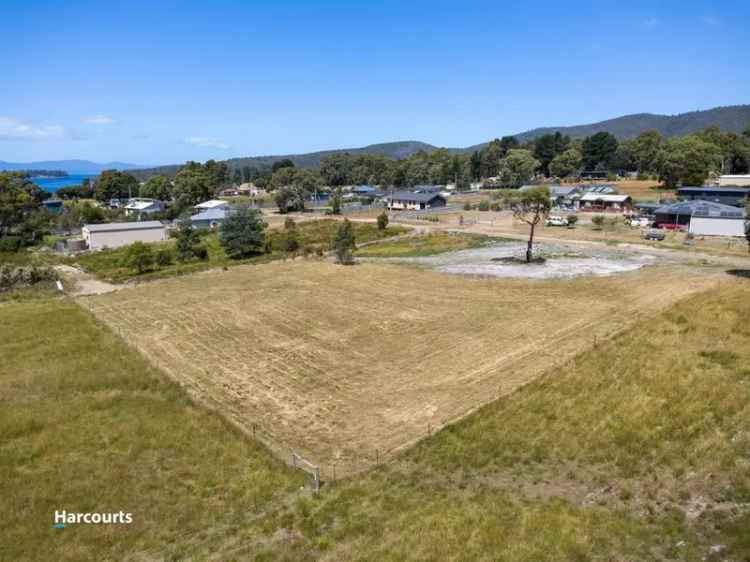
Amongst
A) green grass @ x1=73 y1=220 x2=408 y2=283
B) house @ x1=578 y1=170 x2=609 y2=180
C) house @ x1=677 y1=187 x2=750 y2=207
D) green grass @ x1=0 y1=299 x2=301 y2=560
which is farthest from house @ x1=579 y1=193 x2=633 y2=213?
green grass @ x1=0 y1=299 x2=301 y2=560

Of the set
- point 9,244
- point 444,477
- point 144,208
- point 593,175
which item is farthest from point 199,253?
point 593,175

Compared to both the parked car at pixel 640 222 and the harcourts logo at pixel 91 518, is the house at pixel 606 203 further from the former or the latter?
the harcourts logo at pixel 91 518

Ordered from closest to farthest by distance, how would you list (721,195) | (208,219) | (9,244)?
1. (9,244)
2. (721,195)
3. (208,219)

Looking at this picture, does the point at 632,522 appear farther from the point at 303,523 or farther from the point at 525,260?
the point at 525,260

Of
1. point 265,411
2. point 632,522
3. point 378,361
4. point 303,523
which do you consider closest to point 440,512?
point 303,523

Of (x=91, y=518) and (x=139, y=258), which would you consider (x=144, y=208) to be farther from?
(x=91, y=518)

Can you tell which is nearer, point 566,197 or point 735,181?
point 566,197
